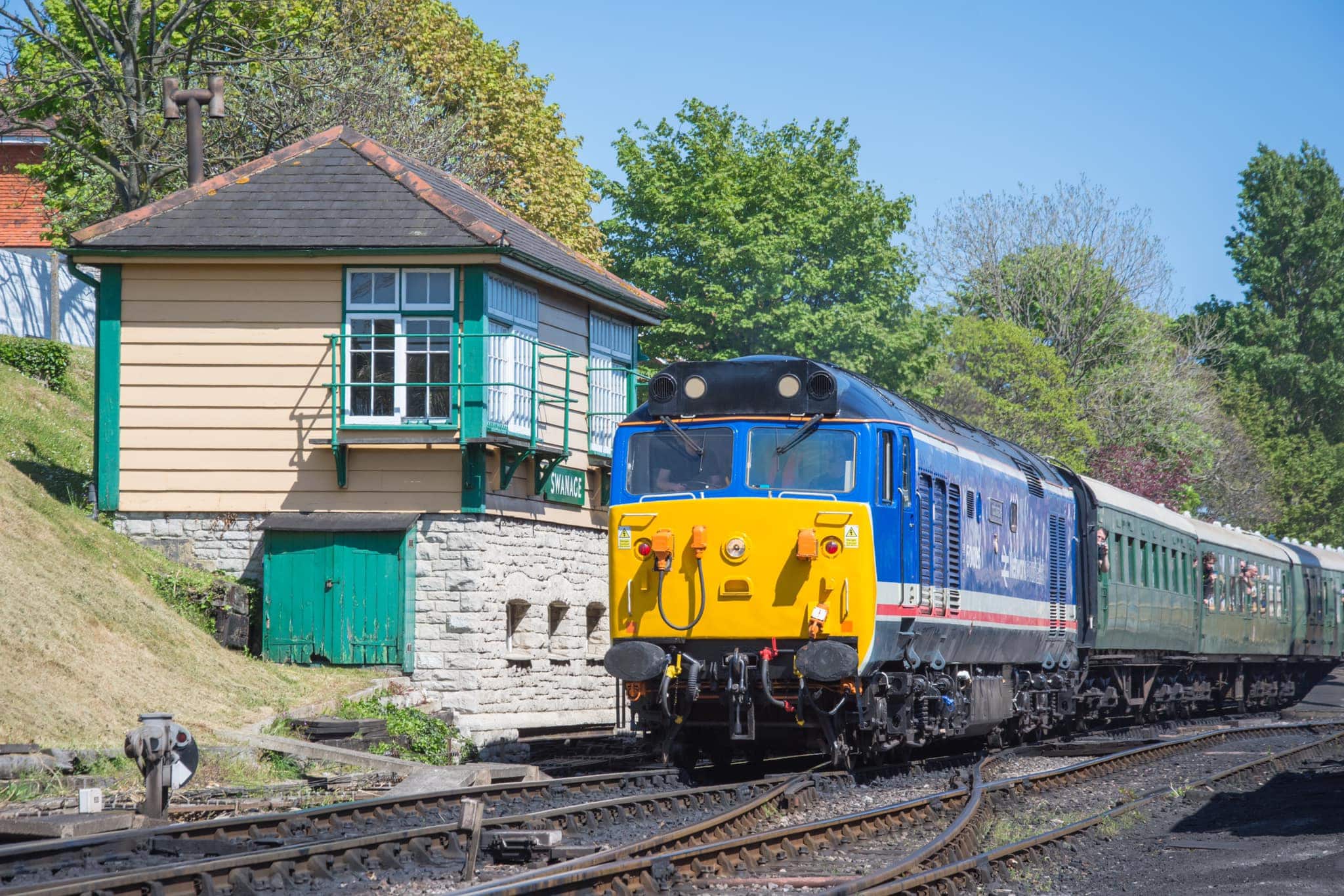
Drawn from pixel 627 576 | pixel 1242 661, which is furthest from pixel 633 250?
pixel 627 576

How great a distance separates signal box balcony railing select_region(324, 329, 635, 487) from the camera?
20.1 metres

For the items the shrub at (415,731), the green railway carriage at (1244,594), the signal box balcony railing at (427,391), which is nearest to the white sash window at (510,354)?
the signal box balcony railing at (427,391)

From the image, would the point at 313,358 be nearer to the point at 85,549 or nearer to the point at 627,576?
the point at 85,549

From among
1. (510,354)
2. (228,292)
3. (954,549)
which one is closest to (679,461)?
(954,549)

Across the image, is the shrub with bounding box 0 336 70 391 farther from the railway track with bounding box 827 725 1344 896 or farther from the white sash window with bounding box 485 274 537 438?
the railway track with bounding box 827 725 1344 896

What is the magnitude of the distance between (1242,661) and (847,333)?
14.0 m

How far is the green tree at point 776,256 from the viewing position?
1630 inches

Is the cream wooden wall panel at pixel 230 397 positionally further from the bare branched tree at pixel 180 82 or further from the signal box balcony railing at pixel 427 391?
the bare branched tree at pixel 180 82

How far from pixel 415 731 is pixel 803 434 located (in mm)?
7269

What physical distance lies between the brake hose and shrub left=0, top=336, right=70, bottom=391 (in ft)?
70.9

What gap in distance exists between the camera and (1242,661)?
3156 cm

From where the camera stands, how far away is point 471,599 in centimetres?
2011

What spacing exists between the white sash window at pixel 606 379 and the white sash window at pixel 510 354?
1.87m

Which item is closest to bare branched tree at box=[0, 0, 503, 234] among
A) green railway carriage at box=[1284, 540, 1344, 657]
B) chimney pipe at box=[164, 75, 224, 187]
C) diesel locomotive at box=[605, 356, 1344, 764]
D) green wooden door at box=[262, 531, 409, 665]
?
chimney pipe at box=[164, 75, 224, 187]
